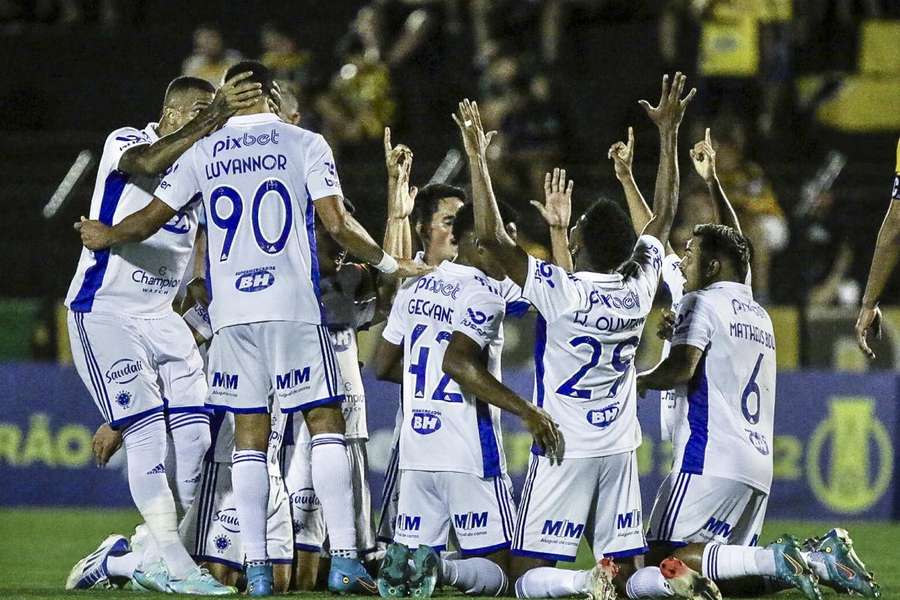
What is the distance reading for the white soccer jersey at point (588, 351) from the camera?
25.5ft

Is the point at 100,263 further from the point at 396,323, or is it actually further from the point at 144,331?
the point at 396,323

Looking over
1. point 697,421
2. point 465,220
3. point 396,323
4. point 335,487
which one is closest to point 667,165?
point 465,220

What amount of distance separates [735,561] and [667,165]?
2119mm

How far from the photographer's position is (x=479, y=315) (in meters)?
8.09

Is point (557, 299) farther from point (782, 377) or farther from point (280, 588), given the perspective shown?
point (782, 377)

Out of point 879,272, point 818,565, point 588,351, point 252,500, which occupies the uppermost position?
point 879,272

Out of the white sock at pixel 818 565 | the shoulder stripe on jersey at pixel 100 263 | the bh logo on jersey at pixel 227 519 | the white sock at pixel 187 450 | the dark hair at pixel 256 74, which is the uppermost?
the dark hair at pixel 256 74

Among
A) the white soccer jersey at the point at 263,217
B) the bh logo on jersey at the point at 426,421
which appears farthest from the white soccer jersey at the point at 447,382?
the white soccer jersey at the point at 263,217

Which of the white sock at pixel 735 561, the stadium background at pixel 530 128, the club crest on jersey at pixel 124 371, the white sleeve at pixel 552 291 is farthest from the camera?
the stadium background at pixel 530 128

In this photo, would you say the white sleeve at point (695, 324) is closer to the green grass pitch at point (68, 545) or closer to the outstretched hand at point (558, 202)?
the outstretched hand at point (558, 202)

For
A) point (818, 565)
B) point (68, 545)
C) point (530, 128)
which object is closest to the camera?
point (818, 565)

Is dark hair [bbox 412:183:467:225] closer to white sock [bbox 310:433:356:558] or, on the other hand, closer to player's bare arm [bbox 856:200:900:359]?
white sock [bbox 310:433:356:558]

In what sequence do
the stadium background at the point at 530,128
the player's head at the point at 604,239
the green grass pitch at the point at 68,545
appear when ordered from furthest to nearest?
the stadium background at the point at 530,128 → the green grass pitch at the point at 68,545 → the player's head at the point at 604,239

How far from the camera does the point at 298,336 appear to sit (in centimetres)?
780
